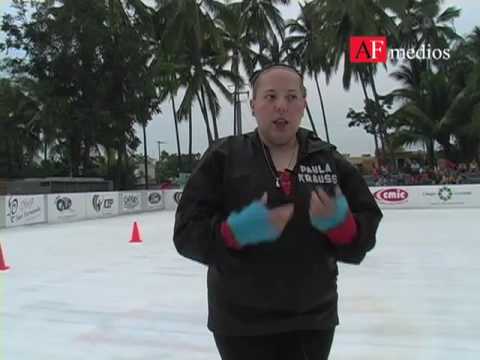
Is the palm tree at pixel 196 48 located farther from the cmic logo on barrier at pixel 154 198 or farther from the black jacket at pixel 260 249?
the black jacket at pixel 260 249

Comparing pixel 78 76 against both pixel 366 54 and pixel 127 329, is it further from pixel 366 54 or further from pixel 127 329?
pixel 127 329

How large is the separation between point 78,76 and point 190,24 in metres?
5.87

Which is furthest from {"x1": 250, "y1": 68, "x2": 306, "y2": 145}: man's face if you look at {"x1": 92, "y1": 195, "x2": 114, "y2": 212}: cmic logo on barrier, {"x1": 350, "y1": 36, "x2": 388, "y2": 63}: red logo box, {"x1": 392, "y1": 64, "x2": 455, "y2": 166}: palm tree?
{"x1": 392, "y1": 64, "x2": 455, "y2": 166}: palm tree

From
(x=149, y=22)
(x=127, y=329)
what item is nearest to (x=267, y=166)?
(x=127, y=329)

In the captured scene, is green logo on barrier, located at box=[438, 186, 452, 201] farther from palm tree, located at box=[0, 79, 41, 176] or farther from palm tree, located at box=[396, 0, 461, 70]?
palm tree, located at box=[0, 79, 41, 176]

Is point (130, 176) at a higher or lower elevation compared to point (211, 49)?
lower

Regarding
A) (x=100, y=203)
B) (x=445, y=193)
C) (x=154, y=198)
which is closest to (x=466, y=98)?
(x=445, y=193)

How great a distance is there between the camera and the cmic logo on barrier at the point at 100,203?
18953 mm

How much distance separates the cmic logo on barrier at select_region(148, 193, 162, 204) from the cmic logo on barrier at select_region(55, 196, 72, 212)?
19.3 feet

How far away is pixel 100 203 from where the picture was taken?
1931cm

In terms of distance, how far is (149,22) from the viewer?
94.1 ft

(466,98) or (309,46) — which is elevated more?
(309,46)

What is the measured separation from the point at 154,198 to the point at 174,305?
18838mm

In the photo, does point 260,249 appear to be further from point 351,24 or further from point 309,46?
point 309,46
